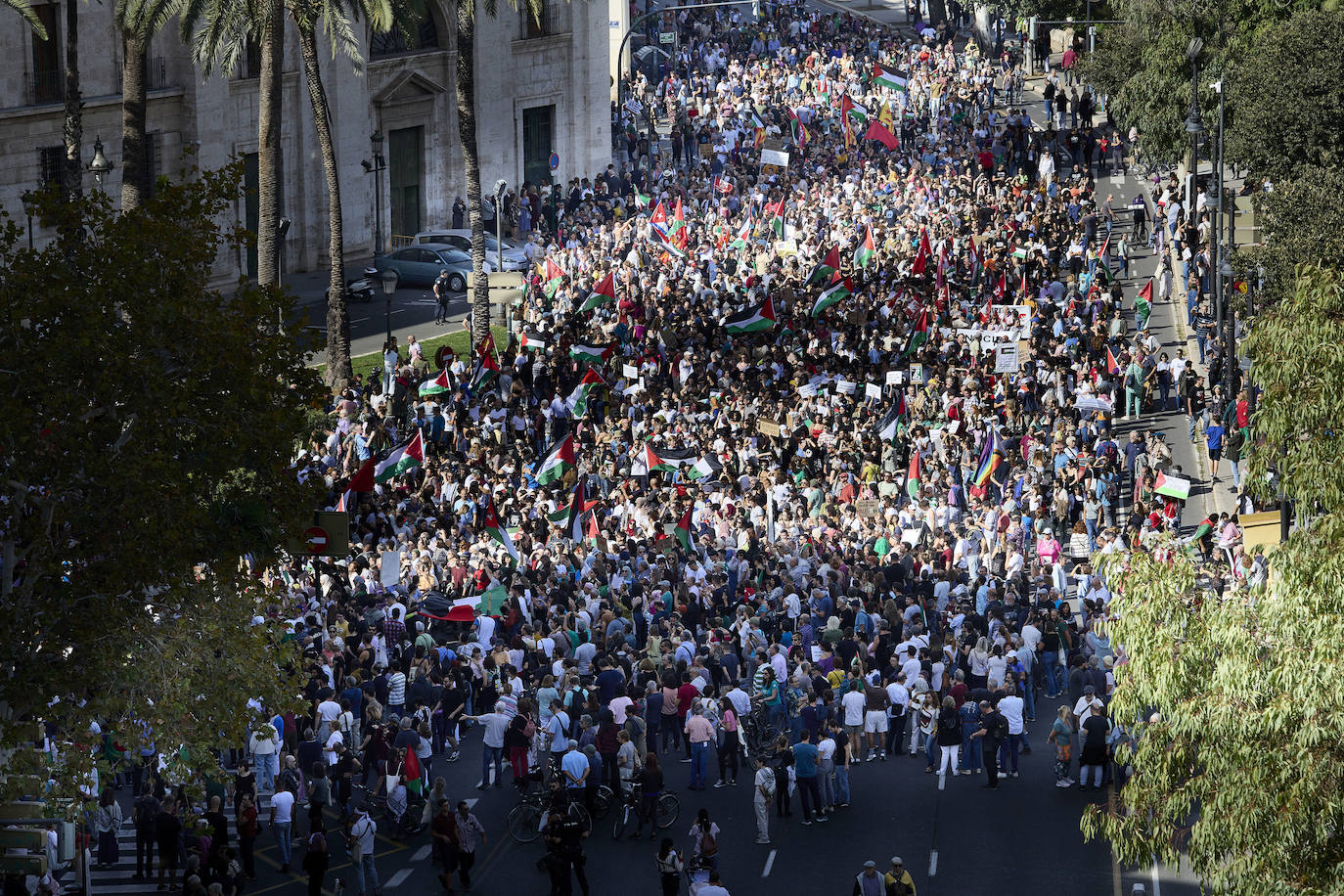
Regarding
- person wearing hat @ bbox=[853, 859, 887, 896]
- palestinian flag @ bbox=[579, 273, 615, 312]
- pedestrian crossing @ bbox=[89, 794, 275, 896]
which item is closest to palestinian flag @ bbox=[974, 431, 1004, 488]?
palestinian flag @ bbox=[579, 273, 615, 312]

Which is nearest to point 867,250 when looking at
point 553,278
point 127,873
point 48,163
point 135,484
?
point 553,278

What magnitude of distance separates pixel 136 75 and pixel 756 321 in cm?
1615

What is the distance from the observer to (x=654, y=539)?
33.6m

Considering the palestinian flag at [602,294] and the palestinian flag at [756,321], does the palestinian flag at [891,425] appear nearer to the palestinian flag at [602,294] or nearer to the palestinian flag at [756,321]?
the palestinian flag at [756,321]

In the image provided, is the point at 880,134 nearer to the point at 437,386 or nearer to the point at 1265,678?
the point at 437,386

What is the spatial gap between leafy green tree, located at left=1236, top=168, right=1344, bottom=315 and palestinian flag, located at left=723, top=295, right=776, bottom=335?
10.0 meters

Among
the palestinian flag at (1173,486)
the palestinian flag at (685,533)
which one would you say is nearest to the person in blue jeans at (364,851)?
the palestinian flag at (685,533)

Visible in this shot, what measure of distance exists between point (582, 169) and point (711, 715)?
142ft

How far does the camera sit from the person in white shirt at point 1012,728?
25.6 meters

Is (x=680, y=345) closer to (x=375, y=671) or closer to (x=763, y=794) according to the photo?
(x=375, y=671)

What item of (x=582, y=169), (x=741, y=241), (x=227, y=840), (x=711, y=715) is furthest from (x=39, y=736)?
(x=582, y=169)

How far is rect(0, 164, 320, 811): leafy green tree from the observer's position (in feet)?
61.6

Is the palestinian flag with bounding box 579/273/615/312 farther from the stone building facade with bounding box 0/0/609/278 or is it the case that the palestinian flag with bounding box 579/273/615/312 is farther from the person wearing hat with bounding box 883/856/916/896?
the person wearing hat with bounding box 883/856/916/896

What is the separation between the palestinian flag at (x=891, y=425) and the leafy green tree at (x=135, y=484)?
17.4 meters
